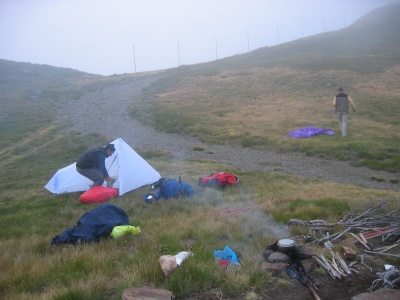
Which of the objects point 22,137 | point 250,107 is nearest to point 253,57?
point 250,107

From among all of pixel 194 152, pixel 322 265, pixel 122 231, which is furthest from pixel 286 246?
pixel 194 152

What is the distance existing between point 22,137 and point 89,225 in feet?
72.7

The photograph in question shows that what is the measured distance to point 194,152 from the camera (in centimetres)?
1678

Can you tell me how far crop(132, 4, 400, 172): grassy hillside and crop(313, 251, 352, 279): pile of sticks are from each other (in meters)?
8.82

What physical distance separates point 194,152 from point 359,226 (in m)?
11.5

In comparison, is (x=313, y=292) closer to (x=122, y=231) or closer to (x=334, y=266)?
(x=334, y=266)

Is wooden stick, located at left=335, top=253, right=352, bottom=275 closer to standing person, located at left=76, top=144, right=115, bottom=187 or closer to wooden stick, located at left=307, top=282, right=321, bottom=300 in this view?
wooden stick, located at left=307, top=282, right=321, bottom=300

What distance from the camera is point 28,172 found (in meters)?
15.0

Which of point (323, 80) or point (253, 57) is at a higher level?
point (253, 57)

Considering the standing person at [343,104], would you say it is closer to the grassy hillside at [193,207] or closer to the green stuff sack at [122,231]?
the grassy hillside at [193,207]

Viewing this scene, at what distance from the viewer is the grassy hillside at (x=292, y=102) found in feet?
53.1

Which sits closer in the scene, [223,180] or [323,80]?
[223,180]

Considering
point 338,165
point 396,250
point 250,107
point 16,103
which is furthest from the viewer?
point 16,103

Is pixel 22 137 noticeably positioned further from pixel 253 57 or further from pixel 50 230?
pixel 253 57
